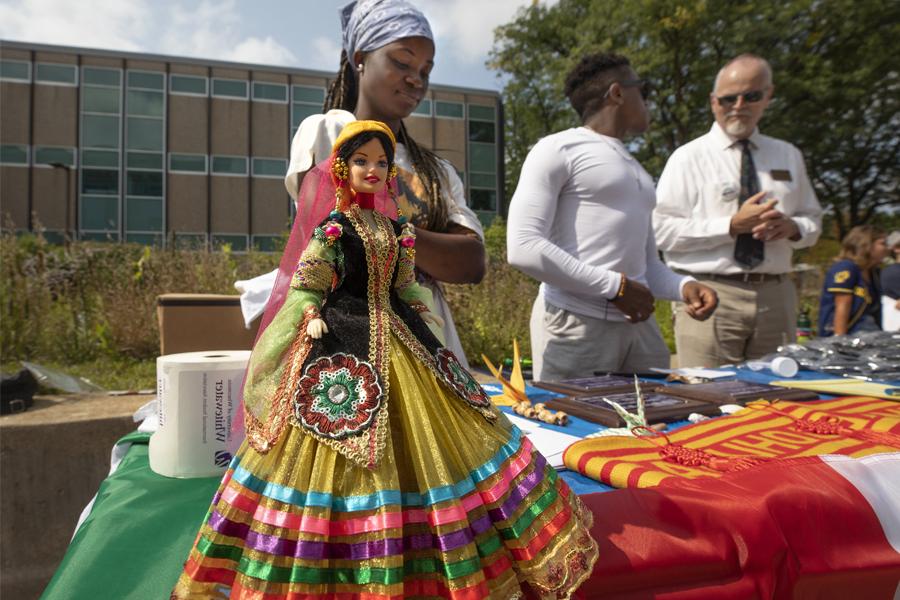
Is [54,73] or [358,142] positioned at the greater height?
[54,73]

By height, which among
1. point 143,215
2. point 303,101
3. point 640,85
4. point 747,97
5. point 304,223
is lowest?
point 304,223

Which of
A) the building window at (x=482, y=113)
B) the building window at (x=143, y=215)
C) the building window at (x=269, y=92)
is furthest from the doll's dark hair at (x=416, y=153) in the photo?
the building window at (x=269, y=92)

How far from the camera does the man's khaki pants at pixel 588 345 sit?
236cm

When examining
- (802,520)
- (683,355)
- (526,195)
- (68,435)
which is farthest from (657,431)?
(68,435)

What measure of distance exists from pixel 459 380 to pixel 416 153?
3.18ft

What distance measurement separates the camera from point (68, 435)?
2.75 meters

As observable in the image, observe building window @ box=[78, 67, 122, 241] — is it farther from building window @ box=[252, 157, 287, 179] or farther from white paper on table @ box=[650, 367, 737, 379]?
white paper on table @ box=[650, 367, 737, 379]

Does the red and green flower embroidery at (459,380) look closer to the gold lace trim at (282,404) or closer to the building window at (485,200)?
the gold lace trim at (282,404)

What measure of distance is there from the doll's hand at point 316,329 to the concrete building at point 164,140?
19761 millimetres

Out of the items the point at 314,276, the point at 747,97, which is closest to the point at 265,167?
the point at 747,97

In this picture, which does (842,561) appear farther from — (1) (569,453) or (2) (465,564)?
(2) (465,564)

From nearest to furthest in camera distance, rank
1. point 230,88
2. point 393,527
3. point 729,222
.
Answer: point 393,527 → point 729,222 → point 230,88

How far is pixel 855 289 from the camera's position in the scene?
4605 mm

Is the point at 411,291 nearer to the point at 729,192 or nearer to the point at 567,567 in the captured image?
the point at 567,567
